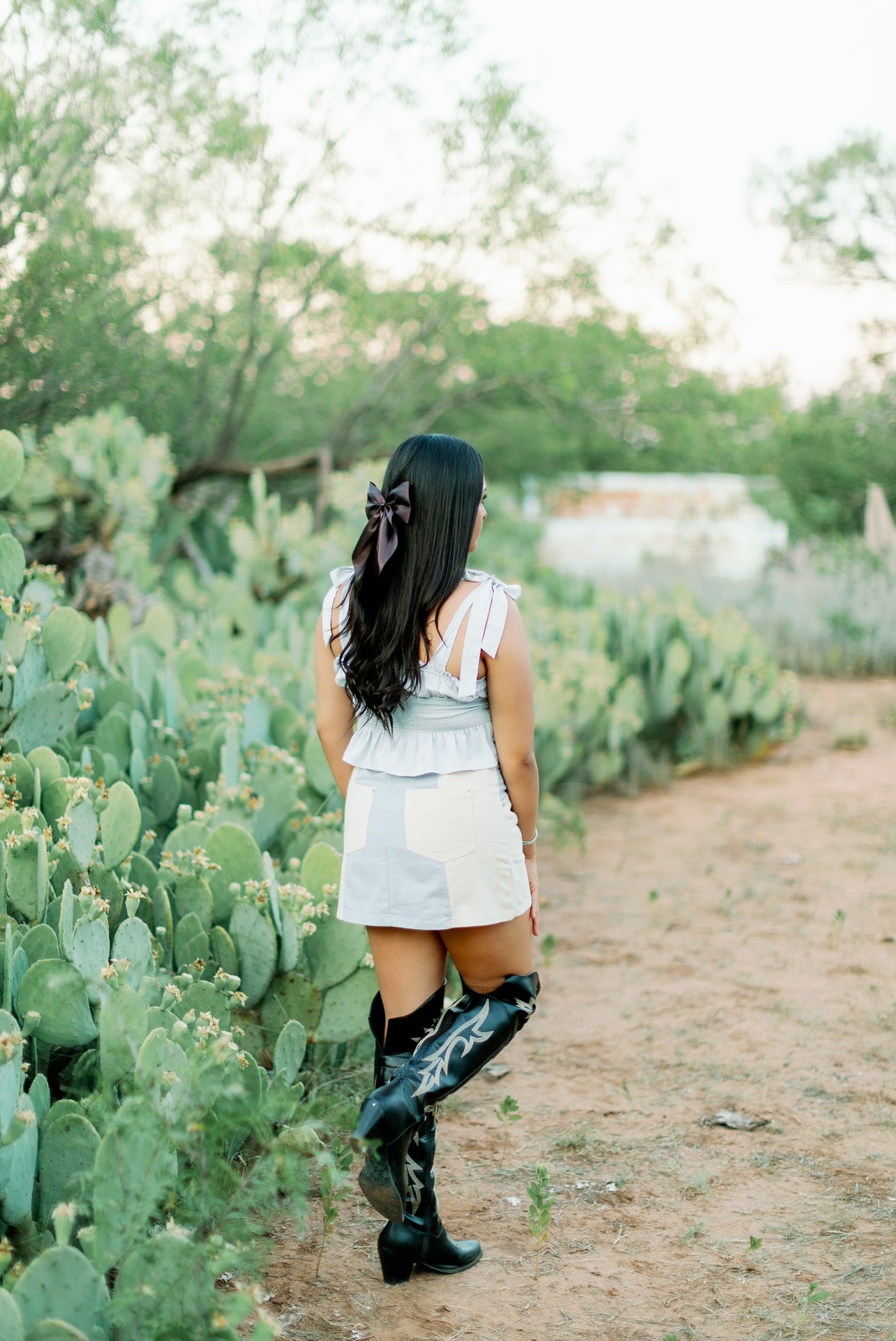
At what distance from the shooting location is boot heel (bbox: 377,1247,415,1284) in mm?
2494

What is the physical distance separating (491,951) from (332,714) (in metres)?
0.61

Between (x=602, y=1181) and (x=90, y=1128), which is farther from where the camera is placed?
(x=602, y=1181)

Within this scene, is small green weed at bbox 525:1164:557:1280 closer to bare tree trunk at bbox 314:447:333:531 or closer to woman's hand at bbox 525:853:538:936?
woman's hand at bbox 525:853:538:936

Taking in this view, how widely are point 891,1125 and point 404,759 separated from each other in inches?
77.2

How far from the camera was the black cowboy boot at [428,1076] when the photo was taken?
225cm

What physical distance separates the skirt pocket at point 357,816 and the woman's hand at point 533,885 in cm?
37

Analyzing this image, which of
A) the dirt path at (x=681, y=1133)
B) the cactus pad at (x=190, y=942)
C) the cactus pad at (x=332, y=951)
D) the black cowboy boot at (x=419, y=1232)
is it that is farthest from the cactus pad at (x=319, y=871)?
the black cowboy boot at (x=419, y=1232)

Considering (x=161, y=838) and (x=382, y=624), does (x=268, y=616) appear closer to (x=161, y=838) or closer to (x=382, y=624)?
(x=161, y=838)

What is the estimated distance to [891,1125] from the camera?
3.28m

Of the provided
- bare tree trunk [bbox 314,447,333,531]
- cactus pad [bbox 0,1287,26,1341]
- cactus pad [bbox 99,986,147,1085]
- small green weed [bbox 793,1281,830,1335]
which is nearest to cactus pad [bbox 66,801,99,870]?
cactus pad [bbox 99,986,147,1085]

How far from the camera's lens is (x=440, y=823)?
90.4 inches

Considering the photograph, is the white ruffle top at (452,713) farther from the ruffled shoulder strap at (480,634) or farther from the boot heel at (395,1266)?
the boot heel at (395,1266)

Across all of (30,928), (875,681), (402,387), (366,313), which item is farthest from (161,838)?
(875,681)

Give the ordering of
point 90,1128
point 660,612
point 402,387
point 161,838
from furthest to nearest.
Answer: point 402,387 → point 660,612 → point 161,838 → point 90,1128
